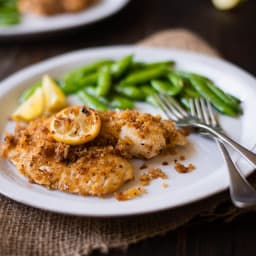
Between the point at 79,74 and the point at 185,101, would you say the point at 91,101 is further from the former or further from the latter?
the point at 185,101

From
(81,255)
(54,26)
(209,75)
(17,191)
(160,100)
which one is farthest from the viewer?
(54,26)

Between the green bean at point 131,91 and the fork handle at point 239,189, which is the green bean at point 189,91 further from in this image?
the fork handle at point 239,189

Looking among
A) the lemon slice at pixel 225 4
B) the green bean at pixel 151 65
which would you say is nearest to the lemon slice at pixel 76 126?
the green bean at pixel 151 65

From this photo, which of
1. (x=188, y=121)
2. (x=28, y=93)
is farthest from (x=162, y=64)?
(x=28, y=93)

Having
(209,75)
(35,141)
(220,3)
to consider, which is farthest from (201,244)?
(220,3)

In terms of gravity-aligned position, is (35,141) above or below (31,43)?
above

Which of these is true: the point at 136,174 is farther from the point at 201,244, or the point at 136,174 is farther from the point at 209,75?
the point at 209,75

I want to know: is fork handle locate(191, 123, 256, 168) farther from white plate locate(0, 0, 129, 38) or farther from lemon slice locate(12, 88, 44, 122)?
white plate locate(0, 0, 129, 38)
